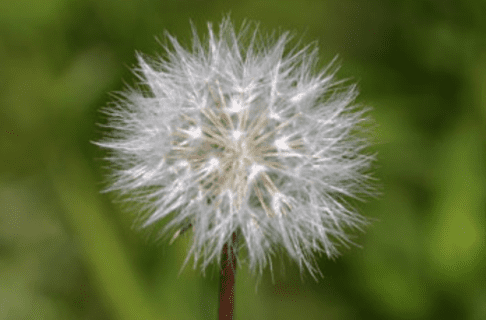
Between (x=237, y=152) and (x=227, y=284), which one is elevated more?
(x=237, y=152)

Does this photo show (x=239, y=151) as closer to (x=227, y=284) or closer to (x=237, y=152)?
(x=237, y=152)

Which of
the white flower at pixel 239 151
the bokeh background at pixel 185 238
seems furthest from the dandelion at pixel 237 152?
the bokeh background at pixel 185 238

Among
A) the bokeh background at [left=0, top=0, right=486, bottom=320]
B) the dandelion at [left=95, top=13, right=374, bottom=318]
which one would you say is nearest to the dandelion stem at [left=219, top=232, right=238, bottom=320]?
the dandelion at [left=95, top=13, right=374, bottom=318]

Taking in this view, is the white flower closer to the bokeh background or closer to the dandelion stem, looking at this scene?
the dandelion stem

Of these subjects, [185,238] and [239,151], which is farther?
[185,238]

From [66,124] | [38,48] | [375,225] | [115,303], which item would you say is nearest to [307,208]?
[375,225]

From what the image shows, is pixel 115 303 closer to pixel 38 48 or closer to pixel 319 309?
pixel 319 309

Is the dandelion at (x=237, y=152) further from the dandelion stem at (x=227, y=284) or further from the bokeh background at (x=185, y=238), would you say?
the bokeh background at (x=185, y=238)

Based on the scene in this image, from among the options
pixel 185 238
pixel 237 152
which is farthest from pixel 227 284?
pixel 185 238
